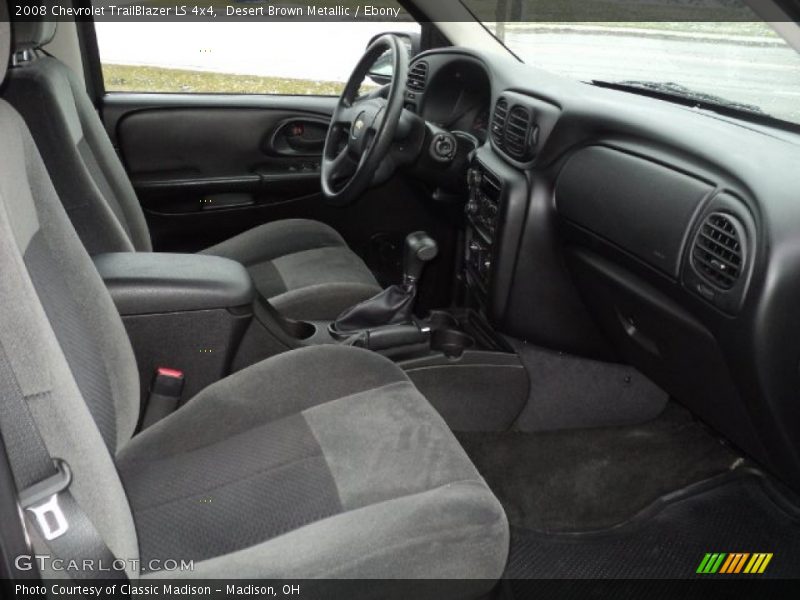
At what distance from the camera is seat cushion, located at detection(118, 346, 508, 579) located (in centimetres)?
102

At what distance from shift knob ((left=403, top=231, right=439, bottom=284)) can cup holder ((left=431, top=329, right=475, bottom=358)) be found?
159 mm

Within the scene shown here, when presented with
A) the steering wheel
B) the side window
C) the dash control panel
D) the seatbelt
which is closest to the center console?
the dash control panel

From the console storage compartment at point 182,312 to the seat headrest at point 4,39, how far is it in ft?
1.63

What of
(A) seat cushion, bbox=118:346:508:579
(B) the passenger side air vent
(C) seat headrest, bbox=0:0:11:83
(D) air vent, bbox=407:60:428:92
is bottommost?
(A) seat cushion, bbox=118:346:508:579

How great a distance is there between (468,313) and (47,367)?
1.43m

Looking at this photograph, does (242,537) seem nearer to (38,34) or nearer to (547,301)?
(547,301)

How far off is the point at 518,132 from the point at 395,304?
0.50 meters

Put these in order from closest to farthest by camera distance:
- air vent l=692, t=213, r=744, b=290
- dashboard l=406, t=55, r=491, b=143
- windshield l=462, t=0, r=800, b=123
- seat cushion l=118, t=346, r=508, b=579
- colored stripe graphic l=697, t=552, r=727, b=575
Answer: seat cushion l=118, t=346, r=508, b=579
air vent l=692, t=213, r=744, b=290
windshield l=462, t=0, r=800, b=123
colored stripe graphic l=697, t=552, r=727, b=575
dashboard l=406, t=55, r=491, b=143

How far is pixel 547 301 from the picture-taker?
1.82 meters

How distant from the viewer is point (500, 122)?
6.24 feet

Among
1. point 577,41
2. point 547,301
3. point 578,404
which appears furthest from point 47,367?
point 577,41

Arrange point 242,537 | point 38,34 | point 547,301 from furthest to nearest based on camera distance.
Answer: point 547,301, point 38,34, point 242,537

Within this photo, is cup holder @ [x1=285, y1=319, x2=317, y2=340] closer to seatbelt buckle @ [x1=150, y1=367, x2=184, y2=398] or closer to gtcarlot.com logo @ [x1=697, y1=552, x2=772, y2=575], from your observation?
seatbelt buckle @ [x1=150, y1=367, x2=184, y2=398]

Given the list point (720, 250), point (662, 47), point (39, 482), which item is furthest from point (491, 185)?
point (39, 482)
